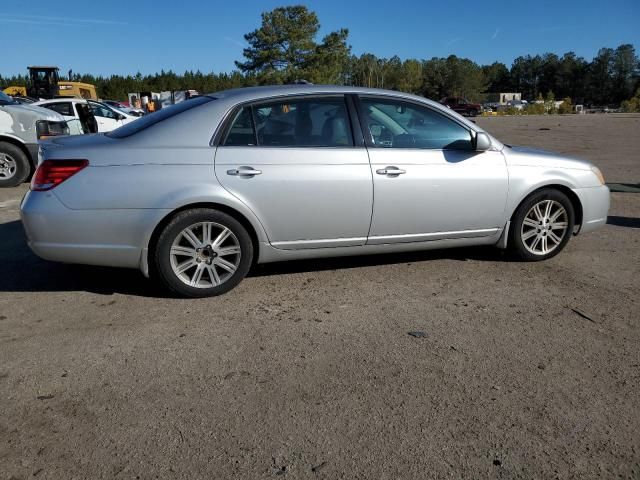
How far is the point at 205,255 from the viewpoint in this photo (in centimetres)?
422

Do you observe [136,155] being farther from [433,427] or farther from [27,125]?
[27,125]

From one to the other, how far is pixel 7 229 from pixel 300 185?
4.22 m

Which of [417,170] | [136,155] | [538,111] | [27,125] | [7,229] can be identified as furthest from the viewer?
[538,111]

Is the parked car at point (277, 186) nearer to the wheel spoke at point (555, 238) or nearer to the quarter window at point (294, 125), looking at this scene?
the quarter window at point (294, 125)

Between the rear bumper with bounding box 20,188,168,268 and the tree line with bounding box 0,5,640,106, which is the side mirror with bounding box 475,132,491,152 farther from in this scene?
the tree line with bounding box 0,5,640,106

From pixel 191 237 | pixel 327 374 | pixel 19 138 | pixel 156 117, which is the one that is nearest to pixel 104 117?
pixel 19 138

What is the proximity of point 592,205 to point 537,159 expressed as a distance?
30.6 inches

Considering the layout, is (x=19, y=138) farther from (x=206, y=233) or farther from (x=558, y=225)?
(x=558, y=225)

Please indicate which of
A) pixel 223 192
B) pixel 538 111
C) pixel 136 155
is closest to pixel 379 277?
pixel 223 192

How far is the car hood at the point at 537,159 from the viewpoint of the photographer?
4.96 m

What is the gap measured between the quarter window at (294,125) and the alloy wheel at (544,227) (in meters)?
1.85

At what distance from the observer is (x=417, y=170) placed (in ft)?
15.1

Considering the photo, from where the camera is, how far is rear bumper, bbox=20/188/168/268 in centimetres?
398

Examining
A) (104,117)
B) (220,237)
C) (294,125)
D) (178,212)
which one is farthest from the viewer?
(104,117)
